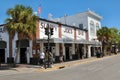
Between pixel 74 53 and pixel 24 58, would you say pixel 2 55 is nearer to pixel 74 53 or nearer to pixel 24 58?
pixel 24 58

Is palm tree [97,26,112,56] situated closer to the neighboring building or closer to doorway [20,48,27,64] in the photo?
the neighboring building

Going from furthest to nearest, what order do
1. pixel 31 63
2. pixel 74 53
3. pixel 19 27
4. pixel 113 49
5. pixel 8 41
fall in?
pixel 113 49 < pixel 74 53 < pixel 8 41 < pixel 31 63 < pixel 19 27

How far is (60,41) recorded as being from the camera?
29.8m

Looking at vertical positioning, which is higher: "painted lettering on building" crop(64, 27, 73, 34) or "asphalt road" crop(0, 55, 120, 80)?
"painted lettering on building" crop(64, 27, 73, 34)

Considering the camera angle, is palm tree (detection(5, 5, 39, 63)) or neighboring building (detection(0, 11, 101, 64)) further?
neighboring building (detection(0, 11, 101, 64))

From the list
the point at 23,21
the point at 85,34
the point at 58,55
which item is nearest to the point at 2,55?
the point at 58,55

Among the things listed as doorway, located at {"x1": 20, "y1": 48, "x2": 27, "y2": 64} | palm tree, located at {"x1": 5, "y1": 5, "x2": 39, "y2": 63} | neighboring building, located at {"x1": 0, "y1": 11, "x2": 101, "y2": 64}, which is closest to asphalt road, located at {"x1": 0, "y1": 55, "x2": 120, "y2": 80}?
palm tree, located at {"x1": 5, "y1": 5, "x2": 39, "y2": 63}

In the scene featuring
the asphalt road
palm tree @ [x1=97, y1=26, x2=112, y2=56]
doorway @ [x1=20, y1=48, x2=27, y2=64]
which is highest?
palm tree @ [x1=97, y1=26, x2=112, y2=56]

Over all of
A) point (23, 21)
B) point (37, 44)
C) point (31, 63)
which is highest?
point (23, 21)

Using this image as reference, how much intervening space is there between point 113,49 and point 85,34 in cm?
2589

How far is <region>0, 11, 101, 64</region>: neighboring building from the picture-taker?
2995cm

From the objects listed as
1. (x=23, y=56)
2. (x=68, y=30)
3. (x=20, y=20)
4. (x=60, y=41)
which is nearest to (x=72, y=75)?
(x=20, y=20)

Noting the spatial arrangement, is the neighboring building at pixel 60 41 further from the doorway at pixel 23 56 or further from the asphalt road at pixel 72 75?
the asphalt road at pixel 72 75

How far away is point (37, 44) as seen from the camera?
97.8 feet
